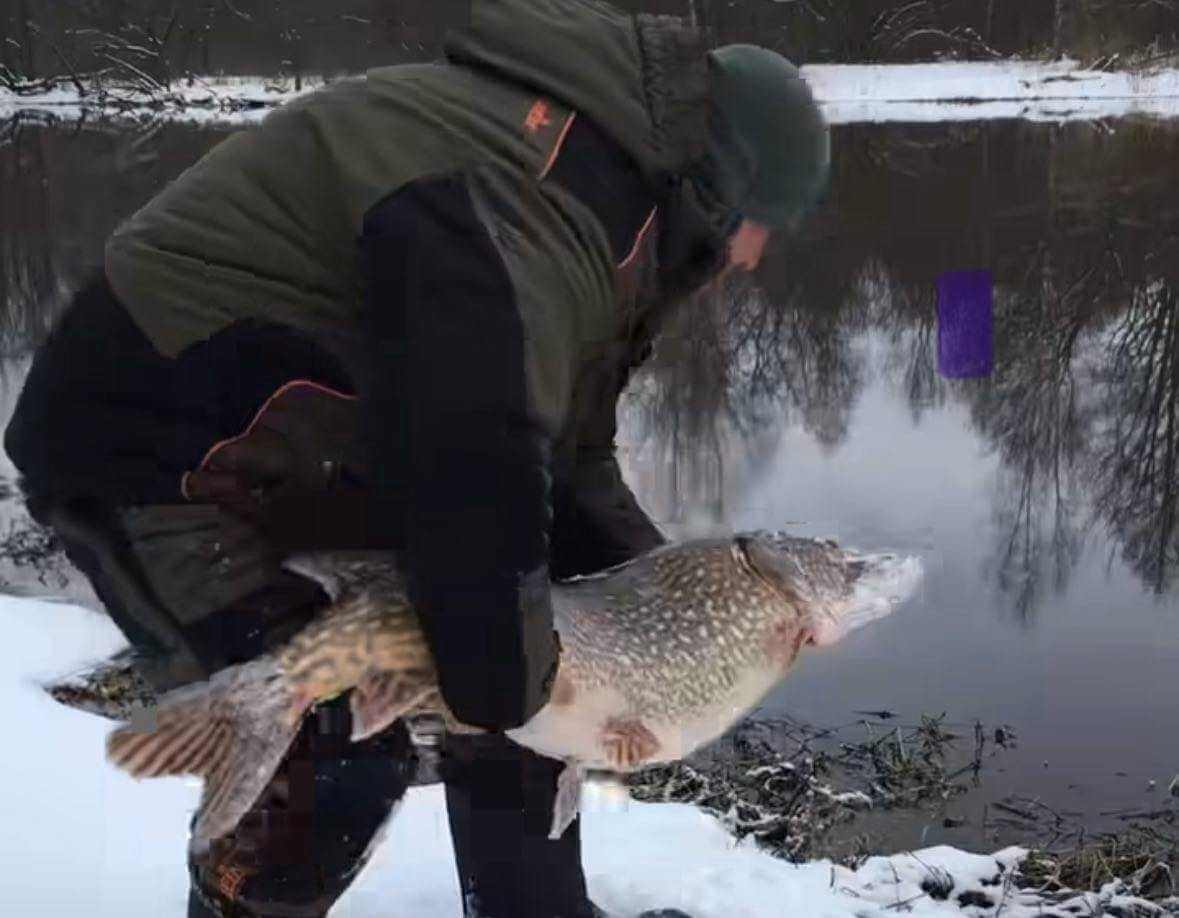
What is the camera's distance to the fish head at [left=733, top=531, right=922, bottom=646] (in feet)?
7.91

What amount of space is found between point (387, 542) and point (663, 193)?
677mm

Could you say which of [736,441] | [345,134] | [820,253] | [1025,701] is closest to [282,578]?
[345,134]

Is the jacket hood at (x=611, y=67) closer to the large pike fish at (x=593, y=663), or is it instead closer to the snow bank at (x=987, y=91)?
the large pike fish at (x=593, y=663)

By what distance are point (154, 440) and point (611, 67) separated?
2.85 feet

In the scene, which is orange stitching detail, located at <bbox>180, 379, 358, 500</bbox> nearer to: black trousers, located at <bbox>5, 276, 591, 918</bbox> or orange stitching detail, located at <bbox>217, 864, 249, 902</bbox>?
black trousers, located at <bbox>5, 276, 591, 918</bbox>

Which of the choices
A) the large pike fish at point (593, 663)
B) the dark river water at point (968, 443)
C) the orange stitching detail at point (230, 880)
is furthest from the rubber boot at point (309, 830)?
the dark river water at point (968, 443)

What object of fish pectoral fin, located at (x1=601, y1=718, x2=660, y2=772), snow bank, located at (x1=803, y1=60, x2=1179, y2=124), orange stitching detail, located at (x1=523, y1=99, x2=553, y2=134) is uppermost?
snow bank, located at (x1=803, y1=60, x2=1179, y2=124)

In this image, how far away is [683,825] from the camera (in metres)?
3.80

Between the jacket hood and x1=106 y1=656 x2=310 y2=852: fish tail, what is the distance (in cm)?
95

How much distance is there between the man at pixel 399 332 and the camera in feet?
5.77

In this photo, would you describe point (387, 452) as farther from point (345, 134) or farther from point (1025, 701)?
point (1025, 701)

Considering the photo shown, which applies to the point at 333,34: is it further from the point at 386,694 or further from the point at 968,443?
the point at 386,694

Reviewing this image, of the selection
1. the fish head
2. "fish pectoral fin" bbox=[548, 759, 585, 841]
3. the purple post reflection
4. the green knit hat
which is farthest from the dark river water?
the green knit hat

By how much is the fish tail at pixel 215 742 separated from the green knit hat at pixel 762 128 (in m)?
1.03
